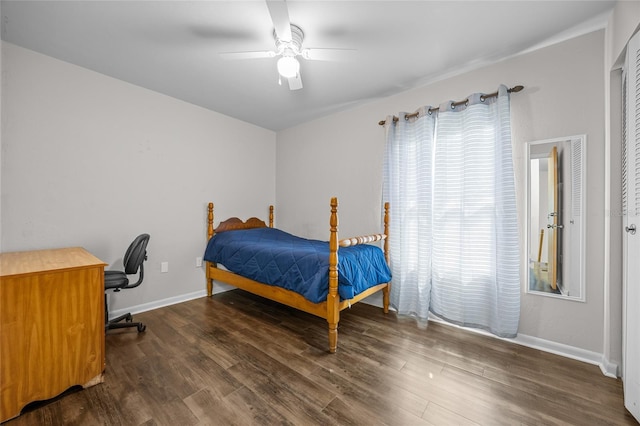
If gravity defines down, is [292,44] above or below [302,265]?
above

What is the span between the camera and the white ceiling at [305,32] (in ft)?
5.26

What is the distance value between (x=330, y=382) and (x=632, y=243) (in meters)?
1.89

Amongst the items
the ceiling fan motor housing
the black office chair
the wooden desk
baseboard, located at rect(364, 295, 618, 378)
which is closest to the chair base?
the black office chair

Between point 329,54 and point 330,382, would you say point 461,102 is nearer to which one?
point 329,54

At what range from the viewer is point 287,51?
170 centimetres

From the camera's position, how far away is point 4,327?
4.29 feet

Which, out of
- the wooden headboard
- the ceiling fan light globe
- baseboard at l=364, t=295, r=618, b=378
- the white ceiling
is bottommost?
baseboard at l=364, t=295, r=618, b=378

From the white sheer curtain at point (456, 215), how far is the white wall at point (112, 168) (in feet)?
7.46

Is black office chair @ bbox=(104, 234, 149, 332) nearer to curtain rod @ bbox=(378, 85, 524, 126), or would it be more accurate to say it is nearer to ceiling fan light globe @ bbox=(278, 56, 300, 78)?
ceiling fan light globe @ bbox=(278, 56, 300, 78)

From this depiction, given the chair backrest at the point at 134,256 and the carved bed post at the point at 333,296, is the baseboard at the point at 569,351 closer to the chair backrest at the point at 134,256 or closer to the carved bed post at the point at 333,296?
the carved bed post at the point at 333,296

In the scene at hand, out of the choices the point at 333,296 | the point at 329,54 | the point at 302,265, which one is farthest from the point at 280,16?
the point at 333,296

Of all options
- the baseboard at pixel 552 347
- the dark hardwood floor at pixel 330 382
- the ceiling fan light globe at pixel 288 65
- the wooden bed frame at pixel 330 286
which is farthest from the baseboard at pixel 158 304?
the ceiling fan light globe at pixel 288 65

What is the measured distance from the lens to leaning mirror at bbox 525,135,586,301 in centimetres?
188

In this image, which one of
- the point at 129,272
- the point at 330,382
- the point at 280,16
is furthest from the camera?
the point at 129,272
